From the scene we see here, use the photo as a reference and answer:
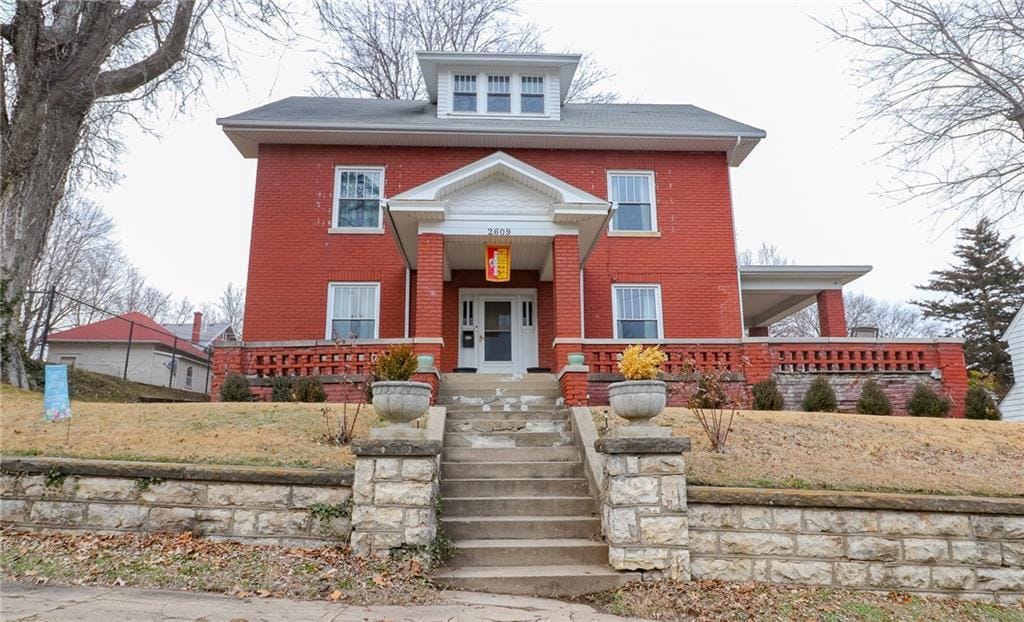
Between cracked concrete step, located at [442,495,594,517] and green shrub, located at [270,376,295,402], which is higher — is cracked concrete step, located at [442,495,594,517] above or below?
below

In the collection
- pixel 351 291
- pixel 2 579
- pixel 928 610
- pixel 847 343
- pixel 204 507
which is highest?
pixel 351 291

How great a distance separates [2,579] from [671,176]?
1378 centimetres

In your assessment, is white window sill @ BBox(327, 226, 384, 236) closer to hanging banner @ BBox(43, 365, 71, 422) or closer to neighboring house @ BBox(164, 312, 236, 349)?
hanging banner @ BBox(43, 365, 71, 422)

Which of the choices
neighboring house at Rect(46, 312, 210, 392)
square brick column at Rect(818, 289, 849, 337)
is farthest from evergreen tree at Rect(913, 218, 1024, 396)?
neighboring house at Rect(46, 312, 210, 392)

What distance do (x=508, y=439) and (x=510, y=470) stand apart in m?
0.79

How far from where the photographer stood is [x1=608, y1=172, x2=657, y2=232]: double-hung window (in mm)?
14305

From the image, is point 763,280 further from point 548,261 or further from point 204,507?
point 204,507

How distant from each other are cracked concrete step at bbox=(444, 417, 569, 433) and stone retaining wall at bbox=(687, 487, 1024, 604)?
275 cm

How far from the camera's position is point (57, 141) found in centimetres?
1080

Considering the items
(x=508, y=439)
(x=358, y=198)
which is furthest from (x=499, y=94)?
(x=508, y=439)

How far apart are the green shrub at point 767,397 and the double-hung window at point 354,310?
799 centimetres

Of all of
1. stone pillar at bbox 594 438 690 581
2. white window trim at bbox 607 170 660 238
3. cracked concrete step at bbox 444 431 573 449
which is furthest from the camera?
white window trim at bbox 607 170 660 238

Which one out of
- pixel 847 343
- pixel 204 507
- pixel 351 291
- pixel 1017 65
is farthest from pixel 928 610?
pixel 1017 65

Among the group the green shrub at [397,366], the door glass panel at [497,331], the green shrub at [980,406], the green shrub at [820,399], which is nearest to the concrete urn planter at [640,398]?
the green shrub at [397,366]
